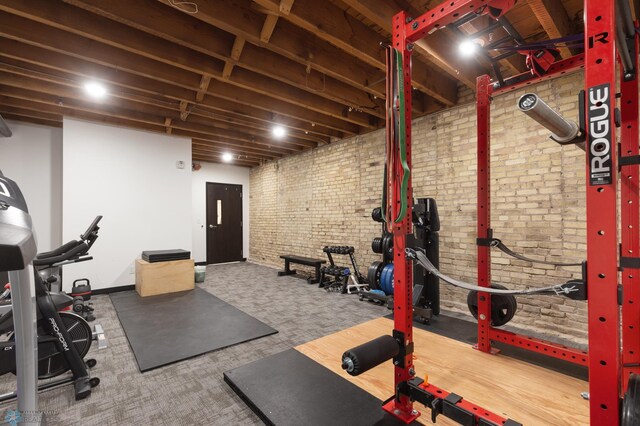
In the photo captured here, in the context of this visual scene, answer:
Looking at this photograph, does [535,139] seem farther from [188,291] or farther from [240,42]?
[188,291]

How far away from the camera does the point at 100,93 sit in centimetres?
402

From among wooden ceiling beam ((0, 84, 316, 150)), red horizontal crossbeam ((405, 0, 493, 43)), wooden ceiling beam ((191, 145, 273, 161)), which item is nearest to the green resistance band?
red horizontal crossbeam ((405, 0, 493, 43))

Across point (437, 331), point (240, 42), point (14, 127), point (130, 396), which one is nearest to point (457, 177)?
point (437, 331)

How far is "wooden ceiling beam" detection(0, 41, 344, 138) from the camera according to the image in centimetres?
334

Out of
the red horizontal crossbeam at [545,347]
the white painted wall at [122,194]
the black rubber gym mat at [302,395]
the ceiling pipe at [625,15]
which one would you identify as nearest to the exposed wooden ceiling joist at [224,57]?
the white painted wall at [122,194]

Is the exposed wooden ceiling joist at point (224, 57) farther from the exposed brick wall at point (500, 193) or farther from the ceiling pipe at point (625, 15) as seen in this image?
the ceiling pipe at point (625, 15)

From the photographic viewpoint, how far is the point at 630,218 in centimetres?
193

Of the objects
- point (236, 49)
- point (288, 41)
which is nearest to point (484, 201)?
point (288, 41)

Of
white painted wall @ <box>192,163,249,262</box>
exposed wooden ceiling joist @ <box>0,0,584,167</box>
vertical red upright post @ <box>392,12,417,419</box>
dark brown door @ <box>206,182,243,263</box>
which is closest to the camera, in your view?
vertical red upright post @ <box>392,12,417,419</box>

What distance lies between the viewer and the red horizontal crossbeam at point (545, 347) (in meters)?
2.24

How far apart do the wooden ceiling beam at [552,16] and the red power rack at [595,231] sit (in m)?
0.53

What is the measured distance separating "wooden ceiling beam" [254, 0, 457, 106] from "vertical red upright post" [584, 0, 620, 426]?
2.16m

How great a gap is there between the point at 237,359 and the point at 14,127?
604cm

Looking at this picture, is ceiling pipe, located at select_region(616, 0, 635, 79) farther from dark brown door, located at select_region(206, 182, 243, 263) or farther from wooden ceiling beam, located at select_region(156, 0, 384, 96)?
dark brown door, located at select_region(206, 182, 243, 263)
